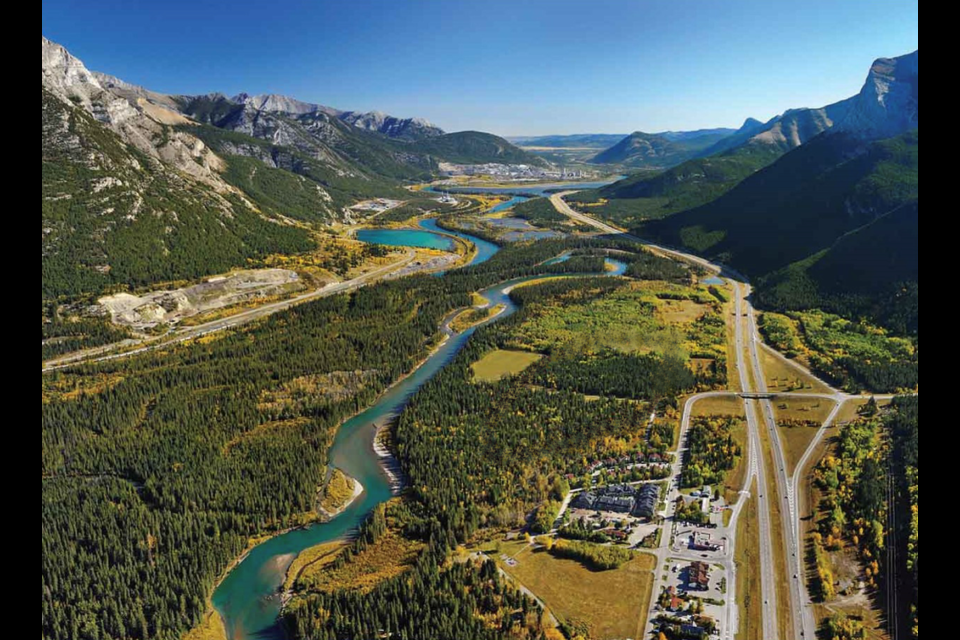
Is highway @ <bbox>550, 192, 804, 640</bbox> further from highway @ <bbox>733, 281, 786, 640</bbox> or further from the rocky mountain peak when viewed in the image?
the rocky mountain peak

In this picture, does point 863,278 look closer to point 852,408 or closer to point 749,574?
point 852,408

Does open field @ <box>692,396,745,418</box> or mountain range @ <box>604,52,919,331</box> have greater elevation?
mountain range @ <box>604,52,919,331</box>

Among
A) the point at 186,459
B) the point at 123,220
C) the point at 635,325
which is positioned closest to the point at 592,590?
the point at 186,459

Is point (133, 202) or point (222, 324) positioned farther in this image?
point (133, 202)

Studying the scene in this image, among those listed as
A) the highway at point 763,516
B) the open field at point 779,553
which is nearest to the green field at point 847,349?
the highway at point 763,516

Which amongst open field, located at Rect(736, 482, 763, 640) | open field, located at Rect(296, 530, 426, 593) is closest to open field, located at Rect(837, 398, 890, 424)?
open field, located at Rect(736, 482, 763, 640)

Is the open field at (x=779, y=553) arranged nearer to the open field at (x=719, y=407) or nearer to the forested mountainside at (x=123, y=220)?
the open field at (x=719, y=407)

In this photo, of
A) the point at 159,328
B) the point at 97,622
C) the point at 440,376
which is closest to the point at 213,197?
the point at 159,328
